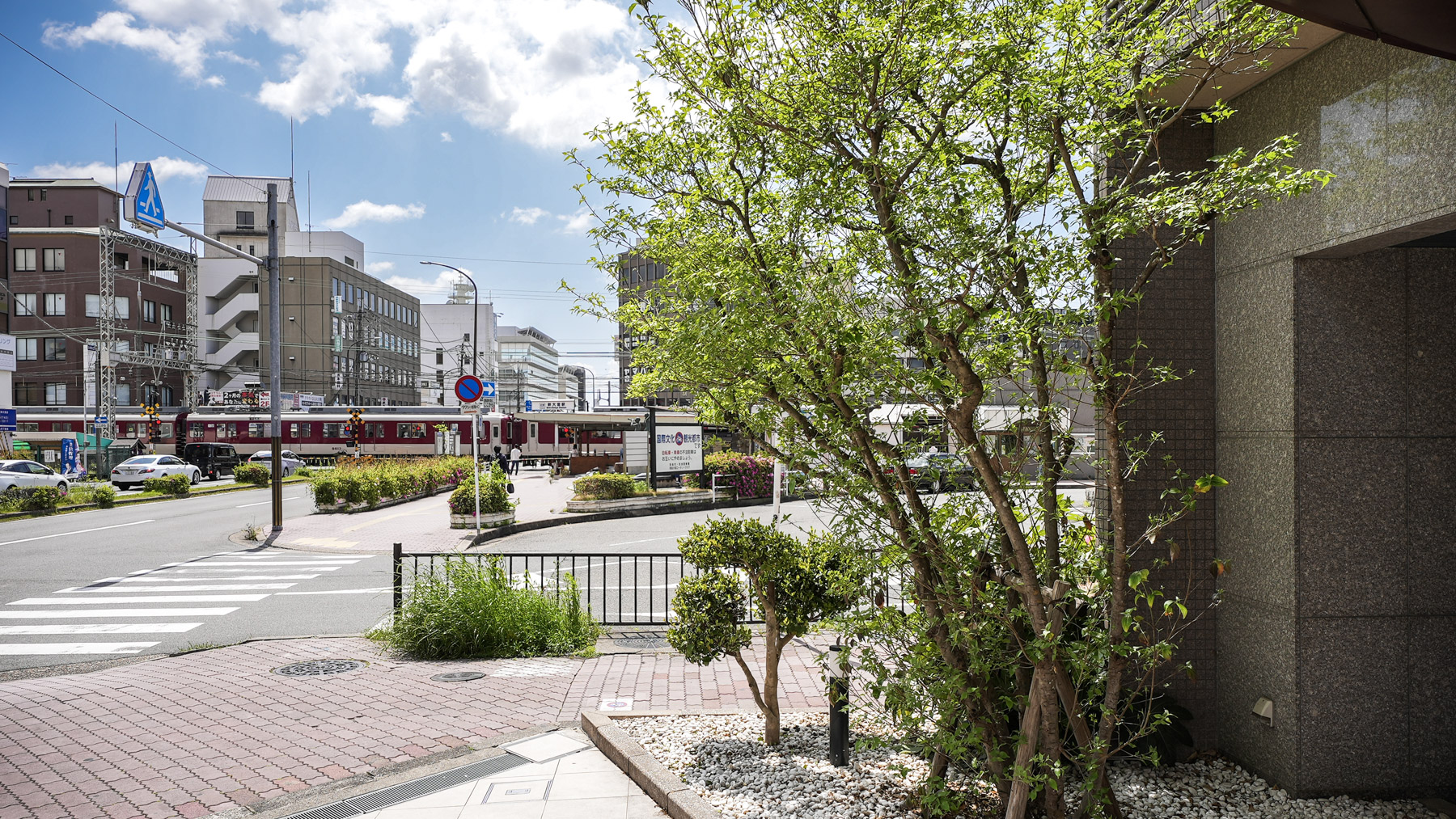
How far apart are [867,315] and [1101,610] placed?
190 cm

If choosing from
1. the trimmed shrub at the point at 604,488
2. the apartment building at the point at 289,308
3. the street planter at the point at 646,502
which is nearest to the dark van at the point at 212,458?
the apartment building at the point at 289,308

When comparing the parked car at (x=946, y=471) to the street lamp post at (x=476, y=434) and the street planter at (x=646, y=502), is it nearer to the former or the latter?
the street lamp post at (x=476, y=434)

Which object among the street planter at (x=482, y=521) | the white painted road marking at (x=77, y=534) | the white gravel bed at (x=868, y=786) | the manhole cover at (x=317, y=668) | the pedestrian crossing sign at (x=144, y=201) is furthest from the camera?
the street planter at (x=482, y=521)

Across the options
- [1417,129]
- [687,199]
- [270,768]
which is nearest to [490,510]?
[270,768]

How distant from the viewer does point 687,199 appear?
14.3 feet

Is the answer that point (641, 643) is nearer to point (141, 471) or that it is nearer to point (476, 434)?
point (476, 434)

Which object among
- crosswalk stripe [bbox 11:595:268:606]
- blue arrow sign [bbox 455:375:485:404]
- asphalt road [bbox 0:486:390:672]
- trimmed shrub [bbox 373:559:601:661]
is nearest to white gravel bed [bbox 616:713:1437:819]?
trimmed shrub [bbox 373:559:601:661]

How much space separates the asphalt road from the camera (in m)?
9.72

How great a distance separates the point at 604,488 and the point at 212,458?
28061mm

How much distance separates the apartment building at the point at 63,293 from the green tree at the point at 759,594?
2544 inches

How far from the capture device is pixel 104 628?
10.2 meters

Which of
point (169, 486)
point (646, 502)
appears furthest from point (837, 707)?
point (169, 486)

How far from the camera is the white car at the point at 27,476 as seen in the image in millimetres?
27578

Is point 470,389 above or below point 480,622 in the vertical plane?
above
